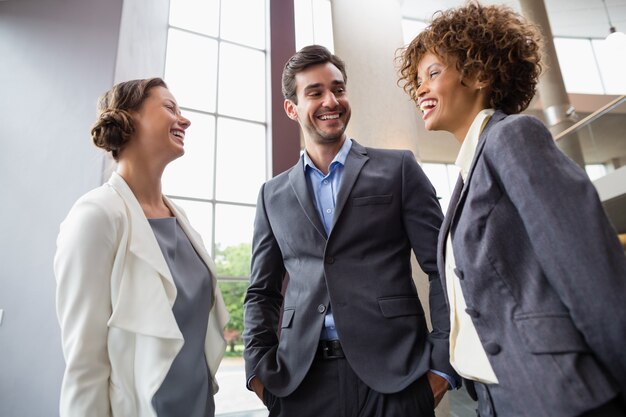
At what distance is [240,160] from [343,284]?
11.8ft

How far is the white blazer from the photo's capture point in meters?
1.15

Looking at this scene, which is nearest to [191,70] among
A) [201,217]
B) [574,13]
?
[201,217]

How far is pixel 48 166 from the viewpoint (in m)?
2.98

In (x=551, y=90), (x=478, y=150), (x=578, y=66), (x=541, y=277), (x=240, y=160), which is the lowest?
(x=541, y=277)

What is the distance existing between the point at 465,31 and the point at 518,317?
3.03ft

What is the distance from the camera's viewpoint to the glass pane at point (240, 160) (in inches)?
186

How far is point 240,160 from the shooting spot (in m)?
4.80

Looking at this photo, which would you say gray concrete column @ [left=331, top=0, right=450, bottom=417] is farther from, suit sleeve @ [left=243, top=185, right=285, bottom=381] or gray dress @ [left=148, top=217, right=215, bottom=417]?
gray dress @ [left=148, top=217, right=215, bottom=417]

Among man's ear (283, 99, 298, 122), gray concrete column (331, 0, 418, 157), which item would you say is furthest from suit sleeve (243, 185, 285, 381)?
gray concrete column (331, 0, 418, 157)

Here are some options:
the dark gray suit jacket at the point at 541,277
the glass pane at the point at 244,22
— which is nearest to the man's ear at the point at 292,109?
the dark gray suit jacket at the point at 541,277

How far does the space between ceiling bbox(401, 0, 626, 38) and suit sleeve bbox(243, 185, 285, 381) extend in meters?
11.4

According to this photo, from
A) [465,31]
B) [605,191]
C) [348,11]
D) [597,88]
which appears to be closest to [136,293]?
[465,31]

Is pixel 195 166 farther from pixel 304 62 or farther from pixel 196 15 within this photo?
pixel 304 62

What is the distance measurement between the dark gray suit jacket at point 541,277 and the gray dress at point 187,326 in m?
0.95
